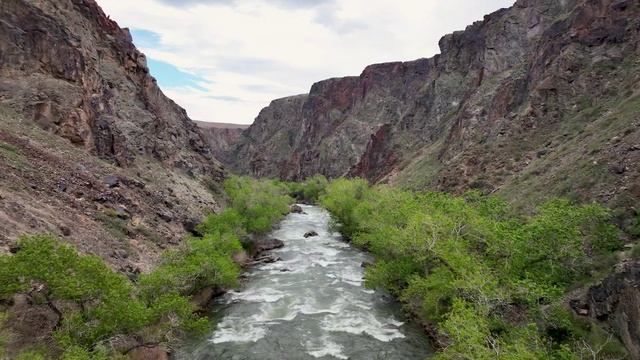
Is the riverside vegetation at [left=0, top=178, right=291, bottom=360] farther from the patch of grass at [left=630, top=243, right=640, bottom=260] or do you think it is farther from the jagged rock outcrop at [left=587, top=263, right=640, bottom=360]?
the patch of grass at [left=630, top=243, right=640, bottom=260]

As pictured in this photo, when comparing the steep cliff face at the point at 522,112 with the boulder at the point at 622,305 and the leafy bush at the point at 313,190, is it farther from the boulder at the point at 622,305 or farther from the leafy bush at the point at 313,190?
the leafy bush at the point at 313,190

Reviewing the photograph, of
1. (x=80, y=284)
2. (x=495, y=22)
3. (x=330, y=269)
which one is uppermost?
(x=495, y=22)

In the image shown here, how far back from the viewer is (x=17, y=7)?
128 ft

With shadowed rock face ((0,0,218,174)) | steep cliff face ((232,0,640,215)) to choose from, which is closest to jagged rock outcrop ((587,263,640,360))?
steep cliff face ((232,0,640,215))

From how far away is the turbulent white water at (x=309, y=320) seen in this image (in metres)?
→ 22.9

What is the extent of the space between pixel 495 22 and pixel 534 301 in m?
86.5

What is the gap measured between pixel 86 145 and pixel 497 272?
115ft

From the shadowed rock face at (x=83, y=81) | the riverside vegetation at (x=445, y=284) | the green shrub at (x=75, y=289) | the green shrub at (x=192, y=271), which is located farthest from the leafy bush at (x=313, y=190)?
the green shrub at (x=75, y=289)

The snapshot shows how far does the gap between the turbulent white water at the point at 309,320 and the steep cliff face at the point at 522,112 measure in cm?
1631

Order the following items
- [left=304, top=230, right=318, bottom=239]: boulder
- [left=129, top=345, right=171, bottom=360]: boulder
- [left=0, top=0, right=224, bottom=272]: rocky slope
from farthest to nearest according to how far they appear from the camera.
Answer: [left=304, top=230, right=318, bottom=239]: boulder → [left=0, top=0, right=224, bottom=272]: rocky slope → [left=129, top=345, right=171, bottom=360]: boulder

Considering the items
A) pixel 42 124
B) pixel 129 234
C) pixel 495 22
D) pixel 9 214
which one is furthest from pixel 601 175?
pixel 495 22

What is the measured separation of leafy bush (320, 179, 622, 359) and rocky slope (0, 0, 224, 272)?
17917 millimetres

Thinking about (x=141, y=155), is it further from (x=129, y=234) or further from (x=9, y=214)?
(x=9, y=214)

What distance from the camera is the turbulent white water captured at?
22938 mm
